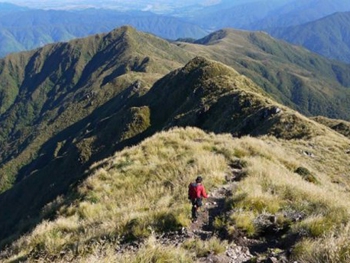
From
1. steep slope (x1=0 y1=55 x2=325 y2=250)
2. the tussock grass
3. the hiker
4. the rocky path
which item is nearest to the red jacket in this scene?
the hiker

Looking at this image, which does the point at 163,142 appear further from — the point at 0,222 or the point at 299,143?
the point at 0,222

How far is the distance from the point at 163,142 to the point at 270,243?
1558 cm

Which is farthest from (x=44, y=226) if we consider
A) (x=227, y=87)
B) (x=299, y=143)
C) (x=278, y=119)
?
(x=227, y=87)

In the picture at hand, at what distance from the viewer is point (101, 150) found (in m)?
121

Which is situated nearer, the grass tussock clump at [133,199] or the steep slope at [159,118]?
the grass tussock clump at [133,199]

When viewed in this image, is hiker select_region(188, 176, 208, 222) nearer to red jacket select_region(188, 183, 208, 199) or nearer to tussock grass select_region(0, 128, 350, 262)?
red jacket select_region(188, 183, 208, 199)

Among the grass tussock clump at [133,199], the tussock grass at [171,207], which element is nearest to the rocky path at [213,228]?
the tussock grass at [171,207]

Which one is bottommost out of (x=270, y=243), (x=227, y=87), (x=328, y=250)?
(x=227, y=87)

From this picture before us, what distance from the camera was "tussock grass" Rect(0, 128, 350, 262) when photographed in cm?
976

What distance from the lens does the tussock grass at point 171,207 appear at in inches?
384

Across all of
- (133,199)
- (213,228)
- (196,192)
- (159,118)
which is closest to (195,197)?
(196,192)

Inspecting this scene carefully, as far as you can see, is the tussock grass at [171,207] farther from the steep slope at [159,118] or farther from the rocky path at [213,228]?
the steep slope at [159,118]

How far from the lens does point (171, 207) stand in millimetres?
13703

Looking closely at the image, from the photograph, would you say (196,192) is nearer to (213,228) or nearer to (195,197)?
(195,197)
